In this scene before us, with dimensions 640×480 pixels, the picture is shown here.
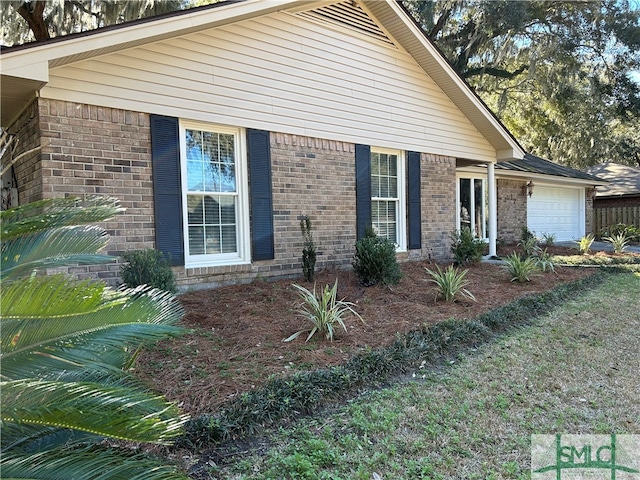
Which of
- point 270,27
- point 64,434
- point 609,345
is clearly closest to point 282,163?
point 270,27

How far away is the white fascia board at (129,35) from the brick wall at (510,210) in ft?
32.8

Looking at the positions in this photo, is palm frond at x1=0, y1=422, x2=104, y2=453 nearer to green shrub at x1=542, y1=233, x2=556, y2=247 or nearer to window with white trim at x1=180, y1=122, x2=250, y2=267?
window with white trim at x1=180, y1=122, x2=250, y2=267

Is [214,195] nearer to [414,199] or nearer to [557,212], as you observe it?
[414,199]

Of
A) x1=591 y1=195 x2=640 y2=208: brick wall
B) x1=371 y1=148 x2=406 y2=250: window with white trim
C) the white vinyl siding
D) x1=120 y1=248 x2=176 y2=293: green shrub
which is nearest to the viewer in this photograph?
x1=120 y1=248 x2=176 y2=293: green shrub

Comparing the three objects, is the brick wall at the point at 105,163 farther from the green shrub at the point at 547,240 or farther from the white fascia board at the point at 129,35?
the green shrub at the point at 547,240

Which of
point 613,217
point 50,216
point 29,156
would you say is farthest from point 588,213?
point 50,216

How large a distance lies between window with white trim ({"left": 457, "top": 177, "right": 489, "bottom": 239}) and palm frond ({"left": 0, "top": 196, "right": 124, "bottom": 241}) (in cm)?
1153

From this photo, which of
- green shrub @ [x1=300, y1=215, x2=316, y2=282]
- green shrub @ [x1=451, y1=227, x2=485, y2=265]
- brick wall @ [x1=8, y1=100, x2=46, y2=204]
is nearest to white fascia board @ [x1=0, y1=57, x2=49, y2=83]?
brick wall @ [x1=8, y1=100, x2=46, y2=204]

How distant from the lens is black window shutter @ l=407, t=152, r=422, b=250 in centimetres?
930

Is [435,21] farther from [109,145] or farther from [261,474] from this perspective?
[261,474]

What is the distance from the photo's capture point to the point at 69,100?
5441 millimetres

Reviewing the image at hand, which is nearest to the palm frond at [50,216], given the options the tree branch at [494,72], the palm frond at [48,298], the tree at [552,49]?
the palm frond at [48,298]

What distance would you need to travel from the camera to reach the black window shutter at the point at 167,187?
5.98 meters

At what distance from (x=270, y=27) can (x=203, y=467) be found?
665 centimetres
